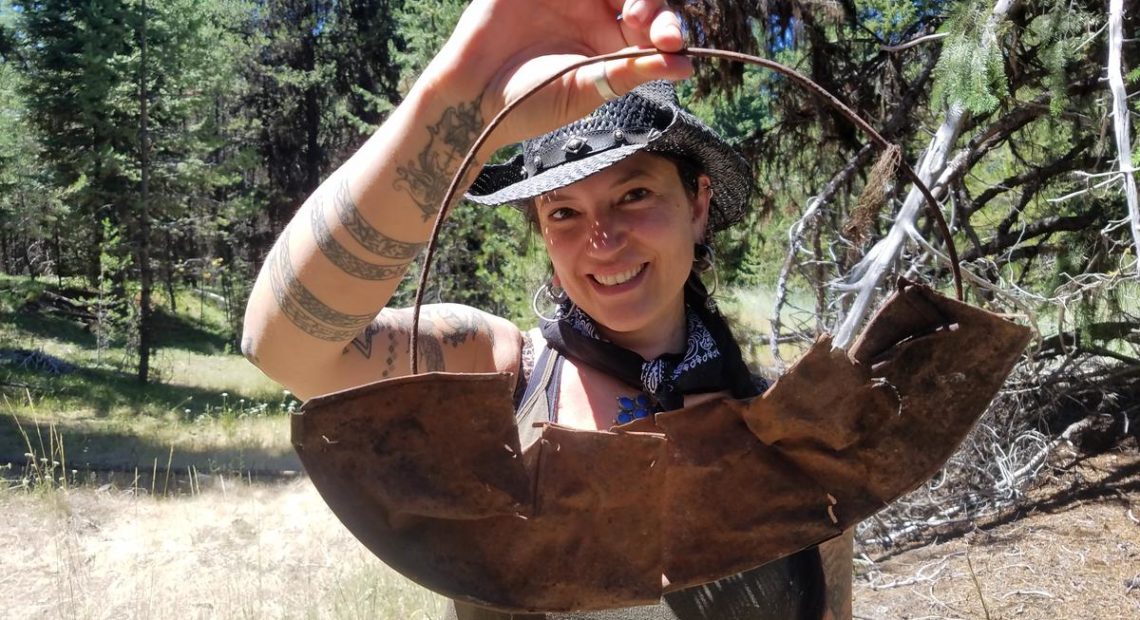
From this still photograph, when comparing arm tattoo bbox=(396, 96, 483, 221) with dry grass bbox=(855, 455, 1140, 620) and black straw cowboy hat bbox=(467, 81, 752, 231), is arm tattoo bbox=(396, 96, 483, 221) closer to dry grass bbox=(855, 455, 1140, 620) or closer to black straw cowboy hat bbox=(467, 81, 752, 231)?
A: black straw cowboy hat bbox=(467, 81, 752, 231)

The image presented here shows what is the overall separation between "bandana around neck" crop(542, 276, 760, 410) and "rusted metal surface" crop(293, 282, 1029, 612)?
1.14 ft

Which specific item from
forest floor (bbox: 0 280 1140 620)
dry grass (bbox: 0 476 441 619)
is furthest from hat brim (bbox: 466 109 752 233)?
dry grass (bbox: 0 476 441 619)

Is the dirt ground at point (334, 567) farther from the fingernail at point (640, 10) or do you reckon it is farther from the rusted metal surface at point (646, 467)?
the fingernail at point (640, 10)

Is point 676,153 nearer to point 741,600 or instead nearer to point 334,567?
point 741,600

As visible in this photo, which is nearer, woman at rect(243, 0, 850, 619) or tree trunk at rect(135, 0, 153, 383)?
woman at rect(243, 0, 850, 619)

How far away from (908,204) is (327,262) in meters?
3.07

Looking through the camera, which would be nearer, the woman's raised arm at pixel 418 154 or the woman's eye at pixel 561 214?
the woman's raised arm at pixel 418 154

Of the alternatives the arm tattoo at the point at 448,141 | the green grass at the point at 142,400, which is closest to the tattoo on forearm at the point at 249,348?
the arm tattoo at the point at 448,141

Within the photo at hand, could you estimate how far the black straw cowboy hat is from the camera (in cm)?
116

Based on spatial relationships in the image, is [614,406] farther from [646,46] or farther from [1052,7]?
[1052,7]

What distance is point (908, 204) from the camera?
11.8 ft

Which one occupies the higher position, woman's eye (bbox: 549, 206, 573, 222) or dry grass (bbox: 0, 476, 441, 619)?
woman's eye (bbox: 549, 206, 573, 222)

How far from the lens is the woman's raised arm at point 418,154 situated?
1014 millimetres

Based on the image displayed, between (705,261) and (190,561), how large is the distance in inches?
200
